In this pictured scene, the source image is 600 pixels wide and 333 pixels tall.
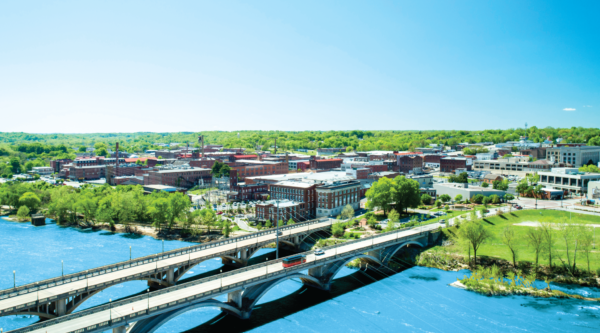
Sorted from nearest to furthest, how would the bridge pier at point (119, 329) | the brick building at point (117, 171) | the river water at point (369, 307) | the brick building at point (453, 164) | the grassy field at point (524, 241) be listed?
the bridge pier at point (119, 329)
the river water at point (369, 307)
the grassy field at point (524, 241)
the brick building at point (453, 164)
the brick building at point (117, 171)

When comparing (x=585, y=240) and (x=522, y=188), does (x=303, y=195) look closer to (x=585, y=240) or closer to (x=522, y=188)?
(x=585, y=240)

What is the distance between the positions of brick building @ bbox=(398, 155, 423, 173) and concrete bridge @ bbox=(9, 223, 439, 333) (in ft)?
270

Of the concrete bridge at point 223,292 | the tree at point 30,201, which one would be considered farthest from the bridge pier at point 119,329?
the tree at point 30,201

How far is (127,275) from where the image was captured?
4650cm

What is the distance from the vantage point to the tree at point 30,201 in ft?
330

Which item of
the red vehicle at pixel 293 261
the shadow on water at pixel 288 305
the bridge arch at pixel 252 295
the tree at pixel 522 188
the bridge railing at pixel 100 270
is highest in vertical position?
the tree at pixel 522 188

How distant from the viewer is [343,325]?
44.0 m

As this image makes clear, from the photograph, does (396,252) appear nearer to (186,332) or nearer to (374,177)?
(186,332)

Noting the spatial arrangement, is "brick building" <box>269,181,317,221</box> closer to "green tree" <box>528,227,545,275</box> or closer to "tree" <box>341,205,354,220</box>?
"tree" <box>341,205,354,220</box>

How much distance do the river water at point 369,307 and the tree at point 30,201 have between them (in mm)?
40212

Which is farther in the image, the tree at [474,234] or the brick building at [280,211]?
the brick building at [280,211]

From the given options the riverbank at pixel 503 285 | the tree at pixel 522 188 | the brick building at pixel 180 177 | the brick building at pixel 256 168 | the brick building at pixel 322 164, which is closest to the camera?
the riverbank at pixel 503 285

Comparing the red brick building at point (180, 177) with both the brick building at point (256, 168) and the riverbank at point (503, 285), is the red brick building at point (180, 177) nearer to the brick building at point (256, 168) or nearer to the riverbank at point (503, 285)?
the brick building at point (256, 168)

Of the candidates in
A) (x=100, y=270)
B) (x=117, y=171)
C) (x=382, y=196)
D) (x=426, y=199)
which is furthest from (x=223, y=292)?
(x=117, y=171)
